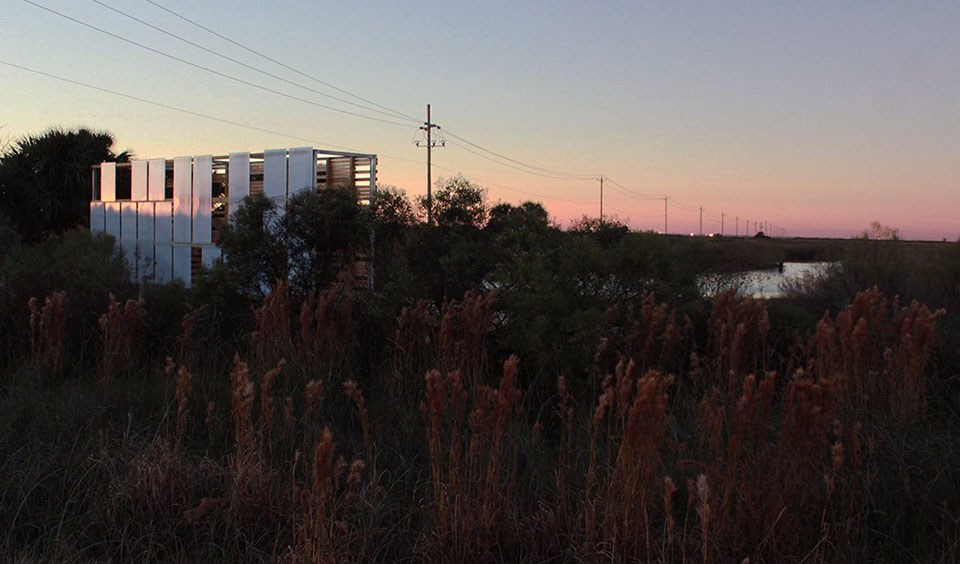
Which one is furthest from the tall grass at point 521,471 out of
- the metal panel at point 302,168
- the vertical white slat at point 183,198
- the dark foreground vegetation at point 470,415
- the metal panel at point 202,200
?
the vertical white slat at point 183,198

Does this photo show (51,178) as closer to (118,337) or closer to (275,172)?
(275,172)

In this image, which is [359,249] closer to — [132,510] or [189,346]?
[189,346]

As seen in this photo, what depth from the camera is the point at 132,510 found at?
3.51 metres

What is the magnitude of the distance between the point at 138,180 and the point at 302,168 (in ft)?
36.6

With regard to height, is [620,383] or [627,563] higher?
[620,383]

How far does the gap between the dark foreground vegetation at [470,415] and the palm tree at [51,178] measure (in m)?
25.7

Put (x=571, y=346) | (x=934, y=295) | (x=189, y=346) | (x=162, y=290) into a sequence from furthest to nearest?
(x=934, y=295)
(x=162, y=290)
(x=189, y=346)
(x=571, y=346)

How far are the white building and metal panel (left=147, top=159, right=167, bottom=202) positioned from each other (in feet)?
0.13

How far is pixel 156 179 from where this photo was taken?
2997cm

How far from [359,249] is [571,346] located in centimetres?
391

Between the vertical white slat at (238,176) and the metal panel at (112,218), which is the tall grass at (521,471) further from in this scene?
the metal panel at (112,218)

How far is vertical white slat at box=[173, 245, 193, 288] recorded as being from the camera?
2858cm

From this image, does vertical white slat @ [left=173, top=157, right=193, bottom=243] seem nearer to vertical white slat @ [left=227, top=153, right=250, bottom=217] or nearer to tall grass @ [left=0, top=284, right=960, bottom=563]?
vertical white slat @ [left=227, top=153, right=250, bottom=217]

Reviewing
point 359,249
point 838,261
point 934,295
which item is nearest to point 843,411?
point 359,249
